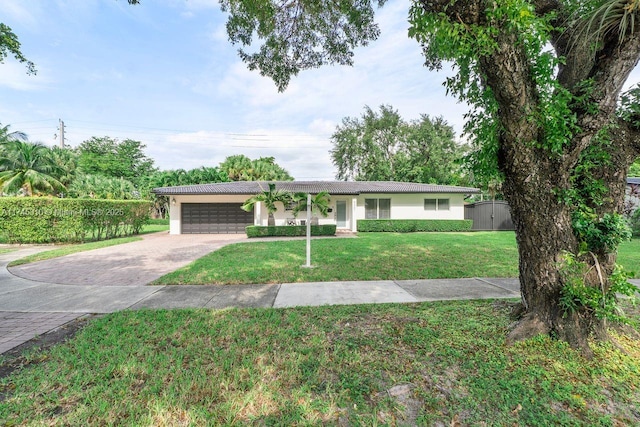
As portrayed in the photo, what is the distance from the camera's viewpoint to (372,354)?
285cm

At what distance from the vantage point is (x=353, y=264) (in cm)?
750

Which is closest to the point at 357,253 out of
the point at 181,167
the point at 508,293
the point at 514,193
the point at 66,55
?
the point at 508,293

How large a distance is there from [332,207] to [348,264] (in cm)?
1071

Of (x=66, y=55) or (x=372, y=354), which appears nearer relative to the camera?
(x=372, y=354)

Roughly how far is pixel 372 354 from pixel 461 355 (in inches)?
36.6

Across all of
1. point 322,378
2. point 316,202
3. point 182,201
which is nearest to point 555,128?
point 322,378

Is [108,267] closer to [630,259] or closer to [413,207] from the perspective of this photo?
[630,259]

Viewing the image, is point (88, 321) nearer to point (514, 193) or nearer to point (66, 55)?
point (514, 193)

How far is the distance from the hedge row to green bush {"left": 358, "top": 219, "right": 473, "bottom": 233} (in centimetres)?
1460

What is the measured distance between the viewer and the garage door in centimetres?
1767

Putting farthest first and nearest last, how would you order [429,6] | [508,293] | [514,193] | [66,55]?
[66,55], [508,293], [514,193], [429,6]

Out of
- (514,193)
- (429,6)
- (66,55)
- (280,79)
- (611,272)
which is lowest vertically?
(611,272)

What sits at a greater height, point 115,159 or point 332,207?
point 115,159

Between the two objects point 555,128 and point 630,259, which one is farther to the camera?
point 630,259
